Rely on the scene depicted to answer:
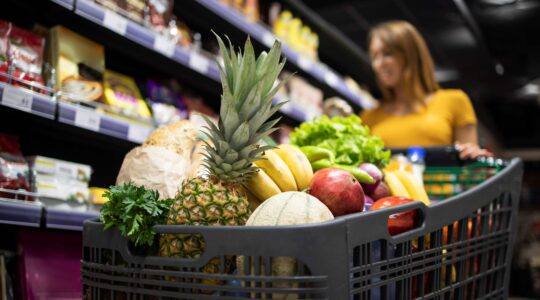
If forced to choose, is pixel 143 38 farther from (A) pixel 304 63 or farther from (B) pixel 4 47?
(A) pixel 304 63

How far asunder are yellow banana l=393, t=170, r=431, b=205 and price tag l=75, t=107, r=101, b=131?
122 centimetres

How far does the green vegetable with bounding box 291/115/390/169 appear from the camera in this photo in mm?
1728

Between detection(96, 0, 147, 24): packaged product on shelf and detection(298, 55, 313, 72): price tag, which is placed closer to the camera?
detection(96, 0, 147, 24): packaged product on shelf

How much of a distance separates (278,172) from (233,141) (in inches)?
8.7

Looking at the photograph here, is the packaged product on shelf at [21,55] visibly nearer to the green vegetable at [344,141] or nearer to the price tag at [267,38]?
the green vegetable at [344,141]

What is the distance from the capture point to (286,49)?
354 centimetres

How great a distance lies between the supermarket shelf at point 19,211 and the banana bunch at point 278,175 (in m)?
0.90

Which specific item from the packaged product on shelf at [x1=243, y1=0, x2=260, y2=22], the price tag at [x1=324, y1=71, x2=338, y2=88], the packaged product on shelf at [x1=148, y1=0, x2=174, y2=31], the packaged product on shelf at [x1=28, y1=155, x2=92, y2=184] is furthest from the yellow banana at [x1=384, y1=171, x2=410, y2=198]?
the price tag at [x1=324, y1=71, x2=338, y2=88]

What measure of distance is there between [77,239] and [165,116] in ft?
2.98

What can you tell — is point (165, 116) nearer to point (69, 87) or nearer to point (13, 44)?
point (69, 87)

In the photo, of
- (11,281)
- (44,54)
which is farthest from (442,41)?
(11,281)

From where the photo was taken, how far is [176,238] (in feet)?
3.44

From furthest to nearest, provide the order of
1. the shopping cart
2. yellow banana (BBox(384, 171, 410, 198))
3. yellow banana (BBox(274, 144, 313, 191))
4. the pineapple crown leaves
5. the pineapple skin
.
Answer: yellow banana (BBox(384, 171, 410, 198)) < yellow banana (BBox(274, 144, 313, 191)) < the pineapple crown leaves < the pineapple skin < the shopping cart

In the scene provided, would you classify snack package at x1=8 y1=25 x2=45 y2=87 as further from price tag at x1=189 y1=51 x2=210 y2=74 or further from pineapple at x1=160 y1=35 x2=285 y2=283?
pineapple at x1=160 y1=35 x2=285 y2=283
